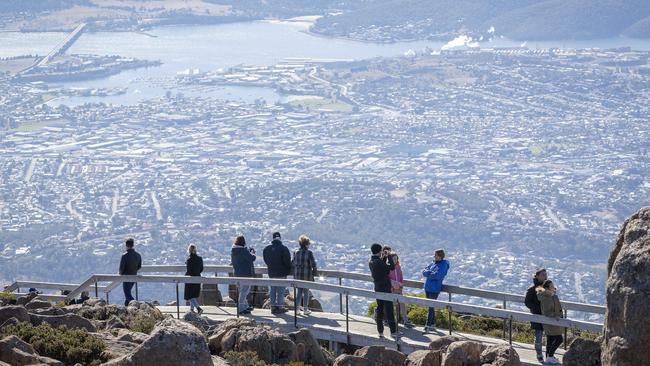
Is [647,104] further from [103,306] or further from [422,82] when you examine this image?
[103,306]

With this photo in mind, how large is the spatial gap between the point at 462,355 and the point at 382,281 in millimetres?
3293

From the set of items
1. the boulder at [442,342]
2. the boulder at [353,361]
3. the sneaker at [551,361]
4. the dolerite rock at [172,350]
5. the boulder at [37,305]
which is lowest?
the boulder at [37,305]

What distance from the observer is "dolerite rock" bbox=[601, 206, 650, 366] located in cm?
1430

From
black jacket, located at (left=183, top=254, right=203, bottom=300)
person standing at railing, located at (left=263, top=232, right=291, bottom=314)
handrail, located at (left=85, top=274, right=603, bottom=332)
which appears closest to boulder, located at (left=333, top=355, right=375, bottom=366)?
handrail, located at (left=85, top=274, right=603, bottom=332)

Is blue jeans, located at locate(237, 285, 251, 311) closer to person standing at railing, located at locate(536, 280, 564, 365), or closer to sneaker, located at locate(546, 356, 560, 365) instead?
person standing at railing, located at locate(536, 280, 564, 365)

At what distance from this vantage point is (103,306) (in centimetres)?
2103

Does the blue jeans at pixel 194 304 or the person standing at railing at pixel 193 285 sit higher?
the person standing at railing at pixel 193 285

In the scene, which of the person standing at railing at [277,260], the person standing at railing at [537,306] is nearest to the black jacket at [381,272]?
the person standing at railing at [277,260]

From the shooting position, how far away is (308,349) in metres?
18.8

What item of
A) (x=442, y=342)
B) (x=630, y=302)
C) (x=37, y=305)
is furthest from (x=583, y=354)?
(x=37, y=305)

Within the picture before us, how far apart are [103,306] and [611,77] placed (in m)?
150

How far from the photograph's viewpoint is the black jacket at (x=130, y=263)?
75.5ft

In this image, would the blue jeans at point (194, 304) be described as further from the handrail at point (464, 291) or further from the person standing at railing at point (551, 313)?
the person standing at railing at point (551, 313)

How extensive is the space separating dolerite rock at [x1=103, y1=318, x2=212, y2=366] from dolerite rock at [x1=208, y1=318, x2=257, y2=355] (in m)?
2.95
